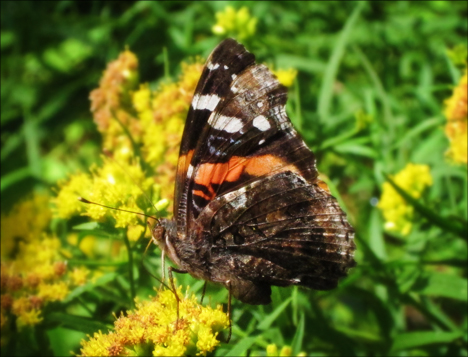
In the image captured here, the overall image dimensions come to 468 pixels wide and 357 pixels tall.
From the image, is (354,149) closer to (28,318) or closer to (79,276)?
(79,276)

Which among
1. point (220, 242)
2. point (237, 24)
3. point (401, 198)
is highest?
point (237, 24)

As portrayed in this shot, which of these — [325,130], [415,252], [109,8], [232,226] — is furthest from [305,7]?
[232,226]

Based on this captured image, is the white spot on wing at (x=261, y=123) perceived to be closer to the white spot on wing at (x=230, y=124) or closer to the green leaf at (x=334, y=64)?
the white spot on wing at (x=230, y=124)

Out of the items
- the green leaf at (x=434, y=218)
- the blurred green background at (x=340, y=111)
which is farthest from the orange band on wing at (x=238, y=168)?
the green leaf at (x=434, y=218)

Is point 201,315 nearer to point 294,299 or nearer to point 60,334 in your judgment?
point 294,299

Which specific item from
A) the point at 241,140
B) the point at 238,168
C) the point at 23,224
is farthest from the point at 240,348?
the point at 23,224

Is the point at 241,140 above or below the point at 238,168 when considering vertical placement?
above

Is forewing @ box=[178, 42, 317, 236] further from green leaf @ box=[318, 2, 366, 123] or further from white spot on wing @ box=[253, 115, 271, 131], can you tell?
green leaf @ box=[318, 2, 366, 123]
